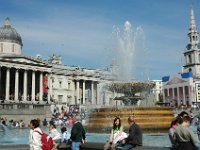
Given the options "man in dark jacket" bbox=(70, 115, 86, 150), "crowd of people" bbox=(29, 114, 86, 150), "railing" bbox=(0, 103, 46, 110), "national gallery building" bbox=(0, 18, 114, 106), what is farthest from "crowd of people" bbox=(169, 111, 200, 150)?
"national gallery building" bbox=(0, 18, 114, 106)

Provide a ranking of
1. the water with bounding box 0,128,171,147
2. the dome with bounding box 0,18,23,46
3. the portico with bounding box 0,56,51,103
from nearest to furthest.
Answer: the water with bounding box 0,128,171,147 → the portico with bounding box 0,56,51,103 → the dome with bounding box 0,18,23,46

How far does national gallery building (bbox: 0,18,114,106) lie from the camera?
6494cm

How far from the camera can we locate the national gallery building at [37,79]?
213 ft

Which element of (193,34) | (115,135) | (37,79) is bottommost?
(115,135)

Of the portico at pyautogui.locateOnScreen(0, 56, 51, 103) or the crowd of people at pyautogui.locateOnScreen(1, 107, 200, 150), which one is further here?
the portico at pyautogui.locateOnScreen(0, 56, 51, 103)

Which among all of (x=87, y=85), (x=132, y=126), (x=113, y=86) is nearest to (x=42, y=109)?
(x=113, y=86)

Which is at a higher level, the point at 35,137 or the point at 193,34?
the point at 193,34

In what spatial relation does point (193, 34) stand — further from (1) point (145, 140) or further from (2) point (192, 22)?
(1) point (145, 140)

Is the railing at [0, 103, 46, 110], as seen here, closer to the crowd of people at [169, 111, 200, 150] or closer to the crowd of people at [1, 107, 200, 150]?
the crowd of people at [1, 107, 200, 150]

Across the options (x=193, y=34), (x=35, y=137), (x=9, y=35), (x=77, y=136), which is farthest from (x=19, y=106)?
(x=193, y=34)

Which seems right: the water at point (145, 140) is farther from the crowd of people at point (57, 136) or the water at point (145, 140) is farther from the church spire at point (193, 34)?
the church spire at point (193, 34)

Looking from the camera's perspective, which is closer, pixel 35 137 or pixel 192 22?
pixel 35 137

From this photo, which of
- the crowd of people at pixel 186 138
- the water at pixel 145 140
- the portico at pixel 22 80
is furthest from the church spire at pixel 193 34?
the crowd of people at pixel 186 138

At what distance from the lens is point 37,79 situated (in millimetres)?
71125
